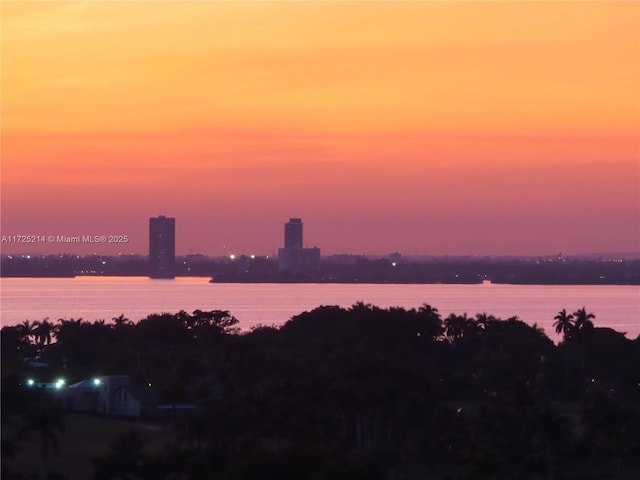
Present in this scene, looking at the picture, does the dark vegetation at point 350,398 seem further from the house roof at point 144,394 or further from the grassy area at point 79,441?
the house roof at point 144,394

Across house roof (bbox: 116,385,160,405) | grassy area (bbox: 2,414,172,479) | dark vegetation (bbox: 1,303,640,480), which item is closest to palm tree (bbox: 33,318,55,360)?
dark vegetation (bbox: 1,303,640,480)

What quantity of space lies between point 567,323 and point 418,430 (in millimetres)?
39096

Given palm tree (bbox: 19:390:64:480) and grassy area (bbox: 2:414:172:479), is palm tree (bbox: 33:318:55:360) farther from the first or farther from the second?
palm tree (bbox: 19:390:64:480)

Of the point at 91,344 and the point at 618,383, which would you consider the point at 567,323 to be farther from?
the point at 91,344

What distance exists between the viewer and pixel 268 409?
46250 millimetres

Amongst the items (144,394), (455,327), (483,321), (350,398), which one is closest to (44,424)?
(350,398)

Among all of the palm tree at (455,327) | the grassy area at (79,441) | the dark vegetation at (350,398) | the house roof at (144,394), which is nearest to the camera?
the dark vegetation at (350,398)

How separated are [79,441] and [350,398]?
11132 millimetres

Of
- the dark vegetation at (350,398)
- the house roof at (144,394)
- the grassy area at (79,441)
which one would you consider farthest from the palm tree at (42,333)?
the grassy area at (79,441)

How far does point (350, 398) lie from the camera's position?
48.7m

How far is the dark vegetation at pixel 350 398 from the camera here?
122ft

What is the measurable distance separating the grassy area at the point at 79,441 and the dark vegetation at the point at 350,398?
0.32m

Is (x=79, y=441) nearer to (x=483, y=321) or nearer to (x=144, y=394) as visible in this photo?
(x=144, y=394)

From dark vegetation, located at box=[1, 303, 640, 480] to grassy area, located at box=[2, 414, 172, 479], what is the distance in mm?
320
